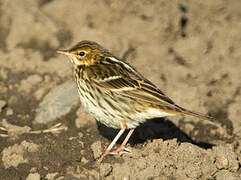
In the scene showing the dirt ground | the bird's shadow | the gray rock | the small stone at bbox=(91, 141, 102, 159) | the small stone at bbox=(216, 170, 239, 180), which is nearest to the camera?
the small stone at bbox=(216, 170, 239, 180)

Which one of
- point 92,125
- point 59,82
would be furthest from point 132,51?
point 92,125

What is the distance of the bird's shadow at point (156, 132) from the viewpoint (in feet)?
21.2

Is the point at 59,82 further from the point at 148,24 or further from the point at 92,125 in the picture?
the point at 148,24

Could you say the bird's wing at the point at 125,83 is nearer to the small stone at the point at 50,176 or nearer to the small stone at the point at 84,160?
the small stone at the point at 84,160

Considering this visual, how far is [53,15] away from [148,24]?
2.00 m

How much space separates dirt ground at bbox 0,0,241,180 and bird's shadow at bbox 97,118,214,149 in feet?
0.06

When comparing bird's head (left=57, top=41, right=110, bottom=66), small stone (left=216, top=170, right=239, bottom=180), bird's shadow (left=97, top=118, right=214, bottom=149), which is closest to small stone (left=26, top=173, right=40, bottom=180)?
bird's shadow (left=97, top=118, right=214, bottom=149)

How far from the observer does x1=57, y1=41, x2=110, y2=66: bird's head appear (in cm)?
584

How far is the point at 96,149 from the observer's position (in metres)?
5.66

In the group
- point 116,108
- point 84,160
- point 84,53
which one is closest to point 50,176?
point 84,160

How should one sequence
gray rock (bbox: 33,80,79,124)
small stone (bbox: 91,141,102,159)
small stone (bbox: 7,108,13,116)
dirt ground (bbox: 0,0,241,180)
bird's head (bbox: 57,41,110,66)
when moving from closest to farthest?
1. dirt ground (bbox: 0,0,241,180)
2. small stone (bbox: 91,141,102,159)
3. bird's head (bbox: 57,41,110,66)
4. gray rock (bbox: 33,80,79,124)
5. small stone (bbox: 7,108,13,116)

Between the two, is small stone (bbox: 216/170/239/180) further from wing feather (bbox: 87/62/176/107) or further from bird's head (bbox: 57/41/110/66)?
bird's head (bbox: 57/41/110/66)

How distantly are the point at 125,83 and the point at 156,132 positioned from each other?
4.77 feet

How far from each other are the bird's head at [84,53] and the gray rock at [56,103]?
44.3 inches
